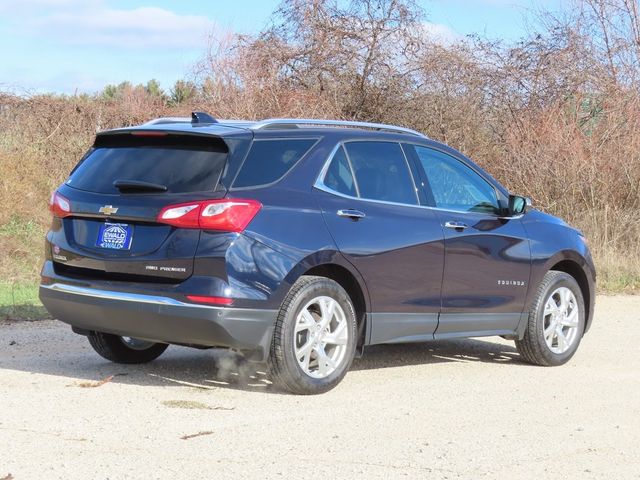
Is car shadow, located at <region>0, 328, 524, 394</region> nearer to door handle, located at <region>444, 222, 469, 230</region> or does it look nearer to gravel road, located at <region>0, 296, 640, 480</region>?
gravel road, located at <region>0, 296, 640, 480</region>

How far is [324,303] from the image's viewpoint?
7.49 metres

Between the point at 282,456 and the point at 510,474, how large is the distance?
1.14 meters

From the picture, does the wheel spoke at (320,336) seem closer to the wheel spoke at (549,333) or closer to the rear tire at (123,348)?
the rear tire at (123,348)

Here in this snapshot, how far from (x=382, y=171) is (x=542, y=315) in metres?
1.99

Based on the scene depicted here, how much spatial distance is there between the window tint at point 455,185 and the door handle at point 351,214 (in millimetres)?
907

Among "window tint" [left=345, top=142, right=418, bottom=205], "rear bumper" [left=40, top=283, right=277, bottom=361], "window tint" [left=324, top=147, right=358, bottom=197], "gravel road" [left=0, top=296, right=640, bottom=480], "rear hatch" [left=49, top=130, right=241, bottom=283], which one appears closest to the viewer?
"gravel road" [left=0, top=296, right=640, bottom=480]

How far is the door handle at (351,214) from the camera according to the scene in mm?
7633

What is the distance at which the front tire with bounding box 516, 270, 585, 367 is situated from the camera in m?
9.10

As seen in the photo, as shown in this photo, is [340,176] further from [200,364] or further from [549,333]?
[549,333]

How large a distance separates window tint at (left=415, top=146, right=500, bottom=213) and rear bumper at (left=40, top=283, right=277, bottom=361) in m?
2.00

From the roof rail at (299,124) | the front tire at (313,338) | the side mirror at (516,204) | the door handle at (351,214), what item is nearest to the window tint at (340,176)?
the door handle at (351,214)

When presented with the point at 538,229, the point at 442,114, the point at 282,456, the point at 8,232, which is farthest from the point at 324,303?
the point at 442,114

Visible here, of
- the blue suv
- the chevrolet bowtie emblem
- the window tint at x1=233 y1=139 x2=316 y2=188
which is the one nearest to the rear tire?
the blue suv

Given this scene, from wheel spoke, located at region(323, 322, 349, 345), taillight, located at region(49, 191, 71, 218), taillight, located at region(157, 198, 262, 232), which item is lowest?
wheel spoke, located at region(323, 322, 349, 345)
